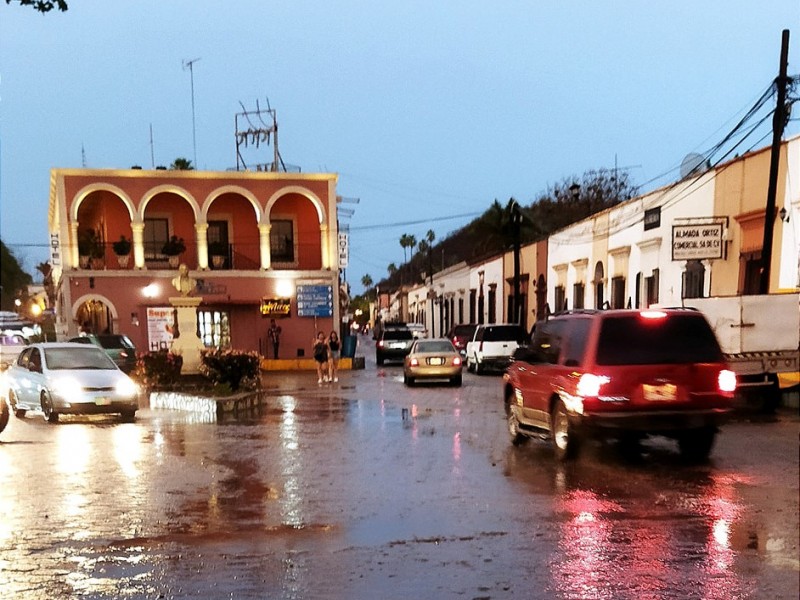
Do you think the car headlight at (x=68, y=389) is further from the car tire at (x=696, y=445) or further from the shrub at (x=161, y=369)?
the car tire at (x=696, y=445)

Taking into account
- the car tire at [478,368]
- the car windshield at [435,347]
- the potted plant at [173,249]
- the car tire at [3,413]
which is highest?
the potted plant at [173,249]

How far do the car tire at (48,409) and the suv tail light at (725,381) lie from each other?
11.6 meters

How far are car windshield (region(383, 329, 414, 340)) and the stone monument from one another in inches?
554

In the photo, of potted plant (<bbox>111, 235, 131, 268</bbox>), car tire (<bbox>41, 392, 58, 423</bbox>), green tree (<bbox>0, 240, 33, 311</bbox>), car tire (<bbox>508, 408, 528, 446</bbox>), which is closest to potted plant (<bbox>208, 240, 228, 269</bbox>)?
potted plant (<bbox>111, 235, 131, 268</bbox>)

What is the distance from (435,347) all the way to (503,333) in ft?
16.7

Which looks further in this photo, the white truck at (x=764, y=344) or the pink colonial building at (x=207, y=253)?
the pink colonial building at (x=207, y=253)

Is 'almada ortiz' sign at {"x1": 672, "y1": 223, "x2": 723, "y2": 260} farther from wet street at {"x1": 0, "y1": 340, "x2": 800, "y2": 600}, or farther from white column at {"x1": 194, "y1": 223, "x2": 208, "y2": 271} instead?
white column at {"x1": 194, "y1": 223, "x2": 208, "y2": 271}

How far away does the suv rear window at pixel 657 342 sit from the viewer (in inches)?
342

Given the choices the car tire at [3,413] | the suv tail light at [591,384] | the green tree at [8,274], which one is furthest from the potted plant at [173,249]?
the green tree at [8,274]

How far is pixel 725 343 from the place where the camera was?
14.3m

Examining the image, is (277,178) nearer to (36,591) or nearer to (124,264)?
(124,264)

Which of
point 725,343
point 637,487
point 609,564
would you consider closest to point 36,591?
point 609,564

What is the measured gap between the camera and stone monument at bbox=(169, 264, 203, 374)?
64.1 ft

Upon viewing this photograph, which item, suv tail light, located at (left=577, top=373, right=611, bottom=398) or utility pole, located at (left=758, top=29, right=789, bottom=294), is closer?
suv tail light, located at (left=577, top=373, right=611, bottom=398)
